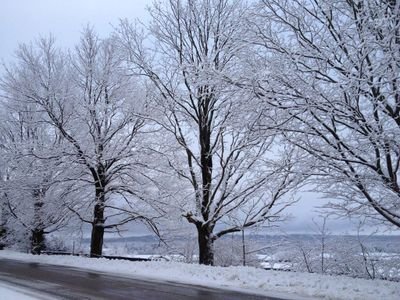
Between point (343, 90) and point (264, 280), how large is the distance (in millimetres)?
5957

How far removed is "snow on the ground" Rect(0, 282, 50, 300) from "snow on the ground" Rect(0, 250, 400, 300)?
422 cm

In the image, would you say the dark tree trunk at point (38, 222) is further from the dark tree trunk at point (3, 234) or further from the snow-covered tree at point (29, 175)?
the dark tree trunk at point (3, 234)

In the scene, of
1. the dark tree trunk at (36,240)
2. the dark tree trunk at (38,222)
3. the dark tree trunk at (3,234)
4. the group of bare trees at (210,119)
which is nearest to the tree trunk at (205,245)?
the group of bare trees at (210,119)

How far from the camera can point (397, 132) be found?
370 inches

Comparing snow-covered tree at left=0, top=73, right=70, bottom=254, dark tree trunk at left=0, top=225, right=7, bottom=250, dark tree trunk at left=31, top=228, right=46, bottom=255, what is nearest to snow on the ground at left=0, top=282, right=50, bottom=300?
snow-covered tree at left=0, top=73, right=70, bottom=254

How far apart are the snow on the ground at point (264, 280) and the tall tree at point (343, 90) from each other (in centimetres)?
191

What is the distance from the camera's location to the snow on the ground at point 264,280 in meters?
9.51

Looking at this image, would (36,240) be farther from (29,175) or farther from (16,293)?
(16,293)

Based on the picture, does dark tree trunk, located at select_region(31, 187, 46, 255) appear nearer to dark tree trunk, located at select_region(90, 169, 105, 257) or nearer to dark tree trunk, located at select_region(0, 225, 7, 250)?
dark tree trunk, located at select_region(90, 169, 105, 257)

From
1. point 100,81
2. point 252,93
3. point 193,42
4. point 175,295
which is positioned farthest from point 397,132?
point 100,81

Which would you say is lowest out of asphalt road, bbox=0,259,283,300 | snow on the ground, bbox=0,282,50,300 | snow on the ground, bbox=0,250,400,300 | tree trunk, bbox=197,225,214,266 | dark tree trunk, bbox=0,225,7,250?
snow on the ground, bbox=0,282,50,300

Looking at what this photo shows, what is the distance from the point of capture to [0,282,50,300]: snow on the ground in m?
10.1

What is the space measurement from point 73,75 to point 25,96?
3013mm

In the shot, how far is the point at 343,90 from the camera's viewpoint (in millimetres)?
9133
